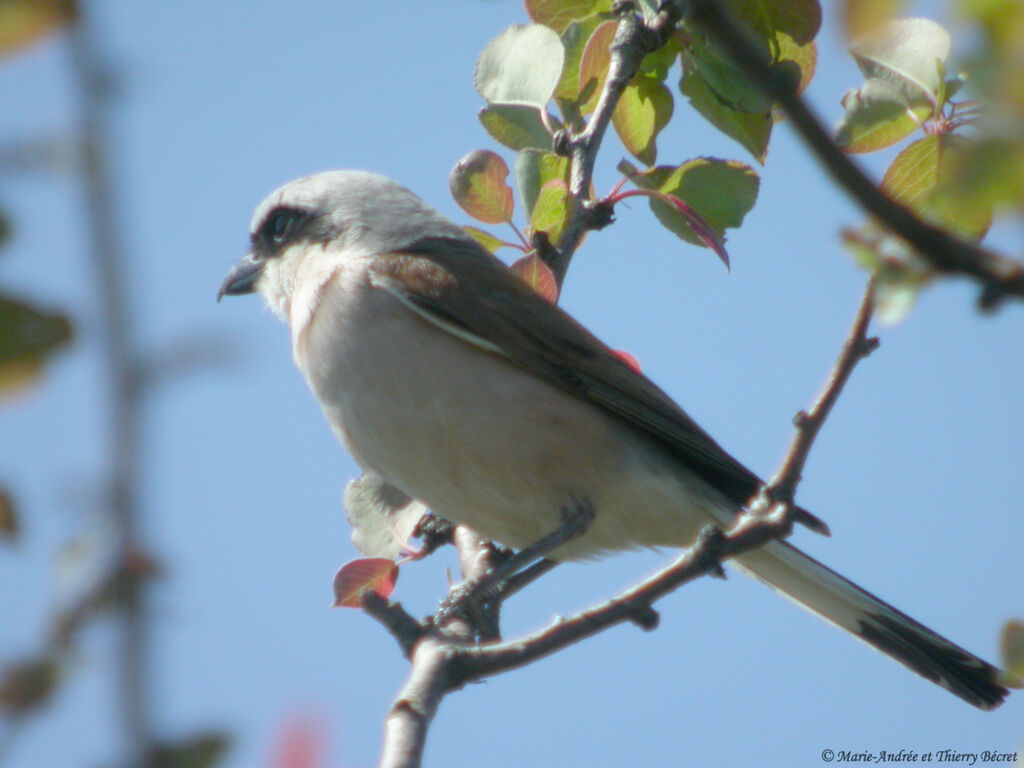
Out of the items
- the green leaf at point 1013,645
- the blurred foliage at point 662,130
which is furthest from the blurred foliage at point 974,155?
the green leaf at point 1013,645

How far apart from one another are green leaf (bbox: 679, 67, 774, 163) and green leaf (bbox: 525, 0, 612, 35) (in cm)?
44

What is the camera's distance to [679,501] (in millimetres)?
3434

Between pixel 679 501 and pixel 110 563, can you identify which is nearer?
pixel 110 563

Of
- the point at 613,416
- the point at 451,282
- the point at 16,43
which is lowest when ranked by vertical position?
the point at 16,43

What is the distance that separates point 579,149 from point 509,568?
4.18ft

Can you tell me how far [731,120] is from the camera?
312 centimetres

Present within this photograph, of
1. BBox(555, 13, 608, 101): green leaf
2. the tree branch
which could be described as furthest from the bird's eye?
the tree branch

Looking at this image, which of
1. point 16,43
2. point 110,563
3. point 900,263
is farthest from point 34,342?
point 900,263

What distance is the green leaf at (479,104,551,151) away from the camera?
10.7ft

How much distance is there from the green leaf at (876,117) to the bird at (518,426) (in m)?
1.23

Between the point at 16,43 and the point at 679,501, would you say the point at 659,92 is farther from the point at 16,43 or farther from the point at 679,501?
the point at 16,43

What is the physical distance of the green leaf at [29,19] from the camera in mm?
894

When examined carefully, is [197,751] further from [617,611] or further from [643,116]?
[643,116]

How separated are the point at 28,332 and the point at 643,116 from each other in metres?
2.42
